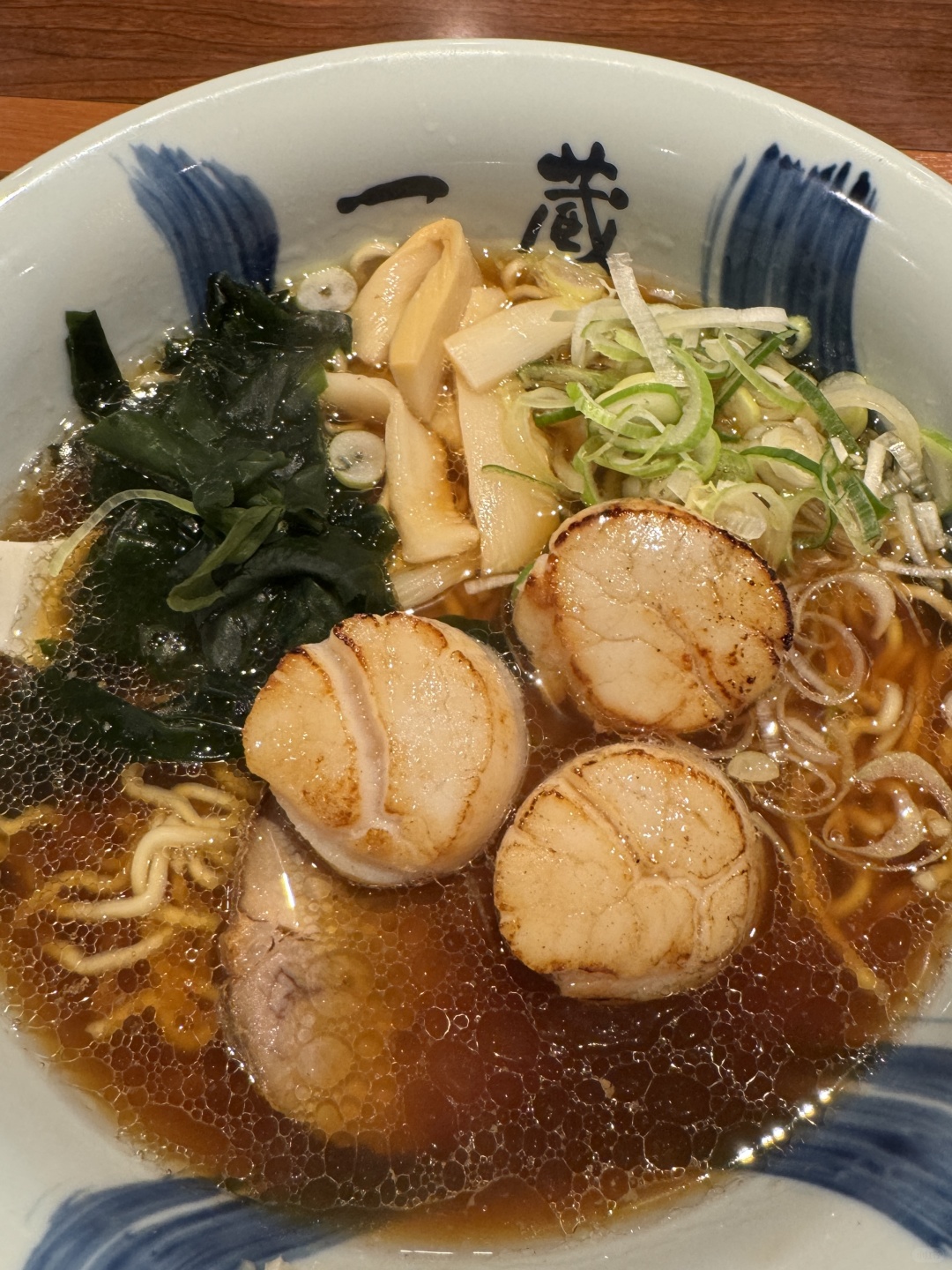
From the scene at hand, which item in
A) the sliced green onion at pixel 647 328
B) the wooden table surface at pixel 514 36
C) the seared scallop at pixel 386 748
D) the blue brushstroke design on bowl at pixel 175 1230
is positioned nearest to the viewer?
the blue brushstroke design on bowl at pixel 175 1230

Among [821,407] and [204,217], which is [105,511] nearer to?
[204,217]

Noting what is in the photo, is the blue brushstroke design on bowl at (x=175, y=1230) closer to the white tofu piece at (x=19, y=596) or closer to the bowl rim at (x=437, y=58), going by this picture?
the white tofu piece at (x=19, y=596)

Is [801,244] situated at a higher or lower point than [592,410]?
higher

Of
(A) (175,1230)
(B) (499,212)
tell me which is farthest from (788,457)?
(A) (175,1230)

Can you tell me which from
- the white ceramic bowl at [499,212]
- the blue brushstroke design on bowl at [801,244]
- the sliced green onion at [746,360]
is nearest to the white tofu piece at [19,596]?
the white ceramic bowl at [499,212]

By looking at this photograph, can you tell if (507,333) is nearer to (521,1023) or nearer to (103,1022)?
(521,1023)
